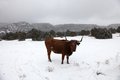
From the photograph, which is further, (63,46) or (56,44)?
(56,44)

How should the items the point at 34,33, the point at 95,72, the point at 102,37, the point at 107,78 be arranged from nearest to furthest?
the point at 107,78 < the point at 95,72 < the point at 102,37 < the point at 34,33

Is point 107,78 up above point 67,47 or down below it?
→ below

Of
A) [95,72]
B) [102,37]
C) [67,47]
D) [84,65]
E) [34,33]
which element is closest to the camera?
[95,72]

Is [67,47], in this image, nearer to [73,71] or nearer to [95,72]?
[73,71]

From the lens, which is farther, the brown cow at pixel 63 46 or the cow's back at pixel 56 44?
the cow's back at pixel 56 44

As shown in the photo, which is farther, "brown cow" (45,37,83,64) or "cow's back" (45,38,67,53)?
"cow's back" (45,38,67,53)

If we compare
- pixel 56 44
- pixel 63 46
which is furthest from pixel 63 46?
pixel 56 44

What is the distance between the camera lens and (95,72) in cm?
939

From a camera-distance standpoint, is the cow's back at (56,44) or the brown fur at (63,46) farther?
the cow's back at (56,44)

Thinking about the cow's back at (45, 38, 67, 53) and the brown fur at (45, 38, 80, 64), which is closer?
the brown fur at (45, 38, 80, 64)

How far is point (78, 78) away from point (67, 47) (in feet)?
11.3

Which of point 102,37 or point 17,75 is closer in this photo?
point 17,75

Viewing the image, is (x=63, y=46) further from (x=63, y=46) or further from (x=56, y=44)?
(x=56, y=44)

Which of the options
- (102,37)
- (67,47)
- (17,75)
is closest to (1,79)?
(17,75)
